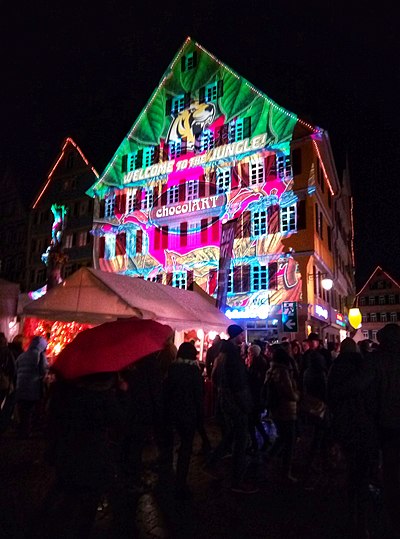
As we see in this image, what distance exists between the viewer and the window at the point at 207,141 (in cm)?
2634

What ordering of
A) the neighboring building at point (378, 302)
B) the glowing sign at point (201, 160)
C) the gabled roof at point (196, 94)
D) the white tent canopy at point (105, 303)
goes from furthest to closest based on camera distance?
1. the neighboring building at point (378, 302)
2. the glowing sign at point (201, 160)
3. the gabled roof at point (196, 94)
4. the white tent canopy at point (105, 303)

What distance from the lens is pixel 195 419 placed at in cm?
560

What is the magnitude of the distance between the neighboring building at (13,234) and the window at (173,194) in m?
16.7

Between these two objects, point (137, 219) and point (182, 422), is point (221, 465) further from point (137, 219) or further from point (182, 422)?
point (137, 219)

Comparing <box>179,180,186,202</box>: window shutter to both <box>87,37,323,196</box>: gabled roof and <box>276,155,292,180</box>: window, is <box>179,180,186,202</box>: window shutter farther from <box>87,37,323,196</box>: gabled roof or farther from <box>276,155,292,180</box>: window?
<box>276,155,292,180</box>: window

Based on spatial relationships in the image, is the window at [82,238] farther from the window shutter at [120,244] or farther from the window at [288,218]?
the window at [288,218]

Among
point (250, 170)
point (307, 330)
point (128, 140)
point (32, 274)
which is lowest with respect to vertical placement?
point (307, 330)

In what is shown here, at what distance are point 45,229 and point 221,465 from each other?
32916 millimetres

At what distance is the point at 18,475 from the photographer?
634 centimetres

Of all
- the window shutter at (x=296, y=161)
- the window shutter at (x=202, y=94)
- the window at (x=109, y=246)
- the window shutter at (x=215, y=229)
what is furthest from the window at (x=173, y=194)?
the window shutter at (x=296, y=161)

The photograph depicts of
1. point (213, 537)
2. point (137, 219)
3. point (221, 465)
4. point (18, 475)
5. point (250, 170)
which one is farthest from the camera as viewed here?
point (137, 219)

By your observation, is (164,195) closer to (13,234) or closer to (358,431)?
(13,234)

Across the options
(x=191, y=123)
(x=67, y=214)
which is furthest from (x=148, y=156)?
(x=67, y=214)

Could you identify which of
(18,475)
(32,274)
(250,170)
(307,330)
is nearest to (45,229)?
(32,274)
